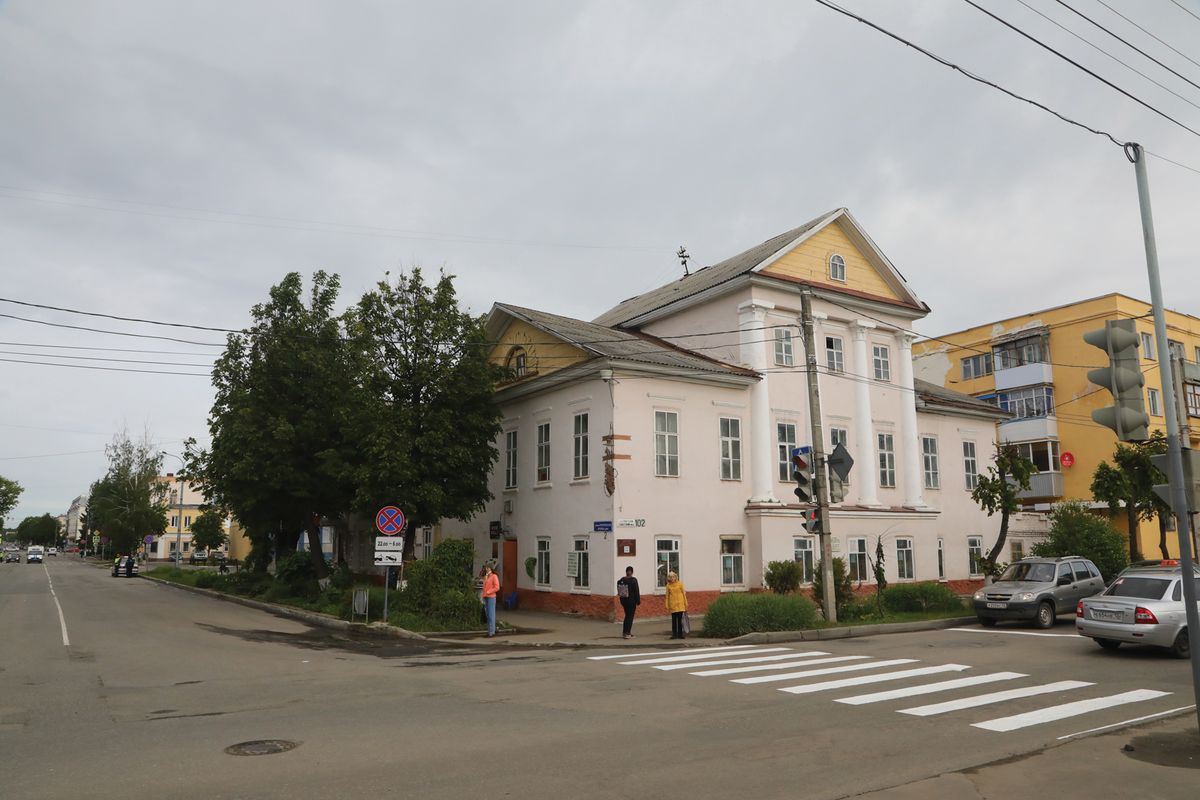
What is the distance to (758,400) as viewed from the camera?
2638 centimetres

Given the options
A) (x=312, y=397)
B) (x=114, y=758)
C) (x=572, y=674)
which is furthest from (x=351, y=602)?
(x=114, y=758)

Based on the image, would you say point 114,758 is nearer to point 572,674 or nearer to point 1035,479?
point 572,674

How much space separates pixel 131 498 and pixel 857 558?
55.7 m

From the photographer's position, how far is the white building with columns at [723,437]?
23.7 meters

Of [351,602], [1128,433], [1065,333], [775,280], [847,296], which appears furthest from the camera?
[1065,333]

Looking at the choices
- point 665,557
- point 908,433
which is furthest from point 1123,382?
point 908,433

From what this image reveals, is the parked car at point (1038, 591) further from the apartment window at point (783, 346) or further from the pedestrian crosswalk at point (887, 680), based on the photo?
the apartment window at point (783, 346)

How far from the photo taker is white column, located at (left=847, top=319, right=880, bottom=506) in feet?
94.2

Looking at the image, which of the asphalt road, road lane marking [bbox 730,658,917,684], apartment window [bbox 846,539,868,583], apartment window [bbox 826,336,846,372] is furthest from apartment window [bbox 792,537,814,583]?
road lane marking [bbox 730,658,917,684]

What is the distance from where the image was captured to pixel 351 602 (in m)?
22.4

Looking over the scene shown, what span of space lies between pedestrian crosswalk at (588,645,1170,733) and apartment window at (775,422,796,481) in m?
11.4

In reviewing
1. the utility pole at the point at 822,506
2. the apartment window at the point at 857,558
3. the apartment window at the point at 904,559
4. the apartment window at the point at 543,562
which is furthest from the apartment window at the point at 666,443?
the apartment window at the point at 904,559

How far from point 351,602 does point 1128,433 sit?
19621mm

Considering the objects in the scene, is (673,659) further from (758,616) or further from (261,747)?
(261,747)
